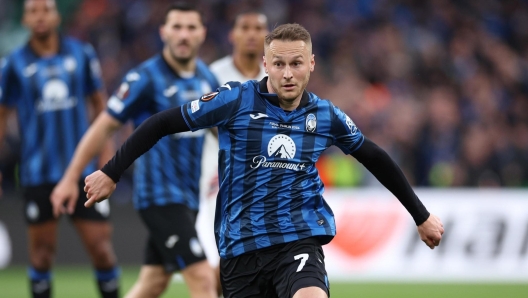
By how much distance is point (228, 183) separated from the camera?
499 centimetres

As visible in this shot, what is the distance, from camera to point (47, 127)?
294 inches

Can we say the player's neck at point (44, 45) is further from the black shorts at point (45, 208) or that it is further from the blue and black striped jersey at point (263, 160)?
the blue and black striped jersey at point (263, 160)

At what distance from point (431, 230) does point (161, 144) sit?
2186mm

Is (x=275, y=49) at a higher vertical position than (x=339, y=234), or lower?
higher

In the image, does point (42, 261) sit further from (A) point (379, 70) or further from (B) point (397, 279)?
(A) point (379, 70)

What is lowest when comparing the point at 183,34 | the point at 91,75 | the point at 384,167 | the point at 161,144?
the point at 161,144

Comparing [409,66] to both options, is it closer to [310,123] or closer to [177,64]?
[177,64]

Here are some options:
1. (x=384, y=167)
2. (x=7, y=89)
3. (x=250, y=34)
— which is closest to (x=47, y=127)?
(x=7, y=89)

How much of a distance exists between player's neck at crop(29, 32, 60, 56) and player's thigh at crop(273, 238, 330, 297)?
3650mm

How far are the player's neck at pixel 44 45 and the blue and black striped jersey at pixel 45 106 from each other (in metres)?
0.04

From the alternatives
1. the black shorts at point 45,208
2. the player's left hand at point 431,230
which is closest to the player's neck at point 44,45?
the black shorts at point 45,208

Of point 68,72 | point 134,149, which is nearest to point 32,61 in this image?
point 68,72

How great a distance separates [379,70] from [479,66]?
1885mm

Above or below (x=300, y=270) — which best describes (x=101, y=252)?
below
